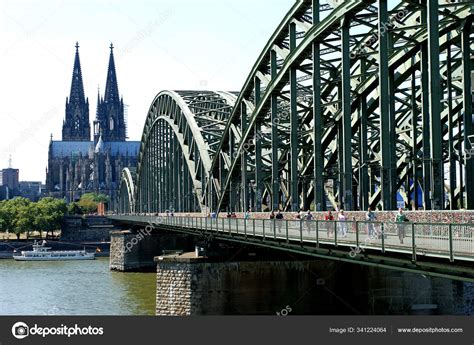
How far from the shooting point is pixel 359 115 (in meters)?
46.8

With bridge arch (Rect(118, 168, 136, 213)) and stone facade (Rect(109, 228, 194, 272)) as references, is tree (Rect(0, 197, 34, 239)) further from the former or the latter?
stone facade (Rect(109, 228, 194, 272))

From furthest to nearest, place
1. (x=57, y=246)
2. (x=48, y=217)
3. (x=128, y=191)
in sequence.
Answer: (x=48, y=217)
(x=128, y=191)
(x=57, y=246)

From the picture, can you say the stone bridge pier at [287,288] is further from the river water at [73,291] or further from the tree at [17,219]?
the tree at [17,219]

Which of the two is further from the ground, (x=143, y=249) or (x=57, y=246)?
(x=57, y=246)

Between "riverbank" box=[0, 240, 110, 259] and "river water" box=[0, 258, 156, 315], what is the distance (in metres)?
25.0

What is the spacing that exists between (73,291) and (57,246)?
72687mm

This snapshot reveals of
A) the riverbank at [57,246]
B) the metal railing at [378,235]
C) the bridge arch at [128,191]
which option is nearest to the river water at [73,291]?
the metal railing at [378,235]

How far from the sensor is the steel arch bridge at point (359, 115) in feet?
114

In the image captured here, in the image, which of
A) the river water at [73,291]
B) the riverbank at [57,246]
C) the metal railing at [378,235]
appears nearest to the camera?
the metal railing at [378,235]

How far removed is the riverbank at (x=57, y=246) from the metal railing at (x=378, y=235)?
98237 millimetres

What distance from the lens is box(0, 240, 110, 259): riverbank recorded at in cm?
13538

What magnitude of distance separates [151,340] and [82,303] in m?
36.3

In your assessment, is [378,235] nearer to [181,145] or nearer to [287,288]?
[287,288]

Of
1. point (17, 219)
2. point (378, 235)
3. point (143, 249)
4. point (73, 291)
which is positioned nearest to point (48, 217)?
point (17, 219)
